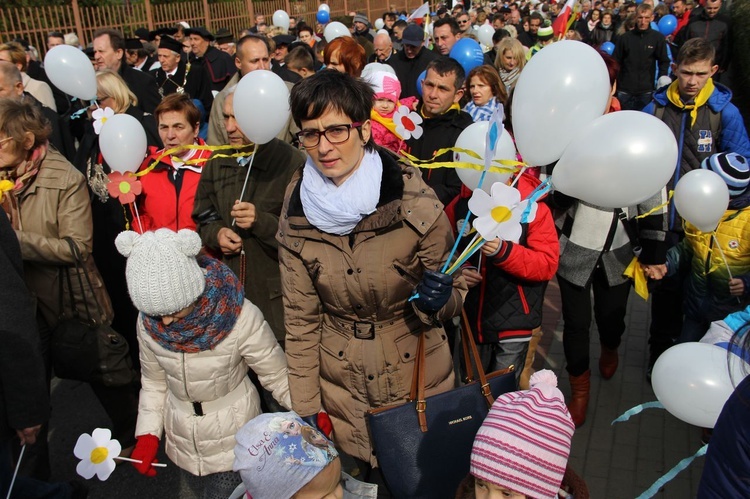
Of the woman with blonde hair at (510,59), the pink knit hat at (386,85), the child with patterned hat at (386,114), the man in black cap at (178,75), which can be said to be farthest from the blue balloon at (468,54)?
the man in black cap at (178,75)

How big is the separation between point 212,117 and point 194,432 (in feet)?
7.86

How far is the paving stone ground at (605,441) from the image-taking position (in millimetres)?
3385

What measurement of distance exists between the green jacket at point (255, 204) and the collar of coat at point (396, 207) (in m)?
1.03

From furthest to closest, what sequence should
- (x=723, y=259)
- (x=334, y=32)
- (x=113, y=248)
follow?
1. (x=334, y=32)
2. (x=113, y=248)
3. (x=723, y=259)

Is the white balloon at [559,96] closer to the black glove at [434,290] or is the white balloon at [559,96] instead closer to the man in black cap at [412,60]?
the black glove at [434,290]

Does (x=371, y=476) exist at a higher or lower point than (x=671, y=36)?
lower

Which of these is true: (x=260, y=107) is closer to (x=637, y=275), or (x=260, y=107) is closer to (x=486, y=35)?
(x=637, y=275)

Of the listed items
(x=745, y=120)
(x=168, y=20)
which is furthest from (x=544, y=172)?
(x=168, y=20)

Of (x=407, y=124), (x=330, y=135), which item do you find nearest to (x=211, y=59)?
(x=407, y=124)

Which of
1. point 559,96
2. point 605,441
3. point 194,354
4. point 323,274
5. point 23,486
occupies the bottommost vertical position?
point 605,441

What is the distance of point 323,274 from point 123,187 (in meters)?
1.60

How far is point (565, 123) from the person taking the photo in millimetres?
2152

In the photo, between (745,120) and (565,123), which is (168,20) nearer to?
(745,120)

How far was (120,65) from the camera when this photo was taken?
20.3 feet
